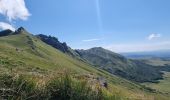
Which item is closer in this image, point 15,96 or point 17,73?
point 15,96

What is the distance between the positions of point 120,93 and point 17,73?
308cm

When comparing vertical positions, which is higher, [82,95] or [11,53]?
[11,53]

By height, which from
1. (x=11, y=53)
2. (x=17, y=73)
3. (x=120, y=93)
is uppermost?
(x=11, y=53)

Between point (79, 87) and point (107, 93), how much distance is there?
2.77ft

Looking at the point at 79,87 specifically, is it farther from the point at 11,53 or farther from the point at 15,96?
the point at 11,53

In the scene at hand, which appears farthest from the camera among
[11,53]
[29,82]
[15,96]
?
[11,53]

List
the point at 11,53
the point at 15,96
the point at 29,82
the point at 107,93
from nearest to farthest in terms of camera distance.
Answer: the point at 15,96 → the point at 29,82 → the point at 107,93 → the point at 11,53

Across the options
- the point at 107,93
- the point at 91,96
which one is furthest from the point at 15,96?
the point at 107,93

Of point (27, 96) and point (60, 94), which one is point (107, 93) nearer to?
point (60, 94)

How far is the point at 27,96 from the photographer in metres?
7.70

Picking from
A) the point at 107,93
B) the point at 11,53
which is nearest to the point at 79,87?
the point at 107,93

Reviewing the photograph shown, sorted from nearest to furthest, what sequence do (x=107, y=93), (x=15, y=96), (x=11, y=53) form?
1. (x=15, y=96)
2. (x=107, y=93)
3. (x=11, y=53)

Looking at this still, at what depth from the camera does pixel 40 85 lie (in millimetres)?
8227

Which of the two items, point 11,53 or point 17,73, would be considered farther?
point 11,53
